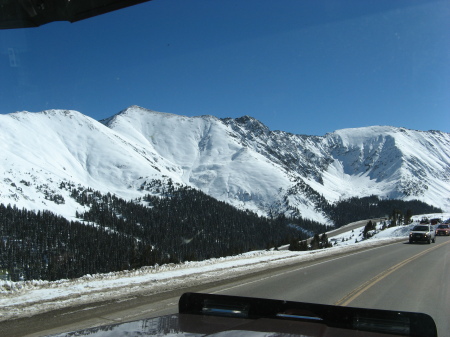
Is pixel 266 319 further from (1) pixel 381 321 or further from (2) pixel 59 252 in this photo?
(2) pixel 59 252

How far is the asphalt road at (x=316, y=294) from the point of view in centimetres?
820

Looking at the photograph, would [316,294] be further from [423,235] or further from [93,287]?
[423,235]

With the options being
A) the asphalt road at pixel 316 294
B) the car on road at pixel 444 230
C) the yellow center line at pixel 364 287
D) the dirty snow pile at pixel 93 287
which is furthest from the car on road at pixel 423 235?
the dirty snow pile at pixel 93 287

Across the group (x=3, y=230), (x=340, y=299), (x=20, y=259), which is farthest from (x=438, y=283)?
(x=3, y=230)

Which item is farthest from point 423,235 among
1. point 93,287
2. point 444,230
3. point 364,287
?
point 93,287

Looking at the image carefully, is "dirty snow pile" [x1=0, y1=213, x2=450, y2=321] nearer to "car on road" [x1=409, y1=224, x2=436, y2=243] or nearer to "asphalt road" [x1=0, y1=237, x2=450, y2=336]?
"asphalt road" [x1=0, y1=237, x2=450, y2=336]

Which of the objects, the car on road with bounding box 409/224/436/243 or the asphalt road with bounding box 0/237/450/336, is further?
the car on road with bounding box 409/224/436/243

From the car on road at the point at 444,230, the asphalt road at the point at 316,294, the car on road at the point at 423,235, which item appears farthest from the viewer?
the car on road at the point at 444,230

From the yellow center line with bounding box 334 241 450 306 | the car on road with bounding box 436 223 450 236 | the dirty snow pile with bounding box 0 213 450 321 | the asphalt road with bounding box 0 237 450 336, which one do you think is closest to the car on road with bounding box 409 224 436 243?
the car on road with bounding box 436 223 450 236

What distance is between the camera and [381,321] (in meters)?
3.96

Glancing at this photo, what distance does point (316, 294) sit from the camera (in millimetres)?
11156

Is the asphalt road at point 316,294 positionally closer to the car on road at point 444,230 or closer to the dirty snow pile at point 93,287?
the dirty snow pile at point 93,287

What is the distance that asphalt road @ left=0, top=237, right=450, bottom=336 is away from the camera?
8.20 m

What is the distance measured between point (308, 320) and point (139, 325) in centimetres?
183
